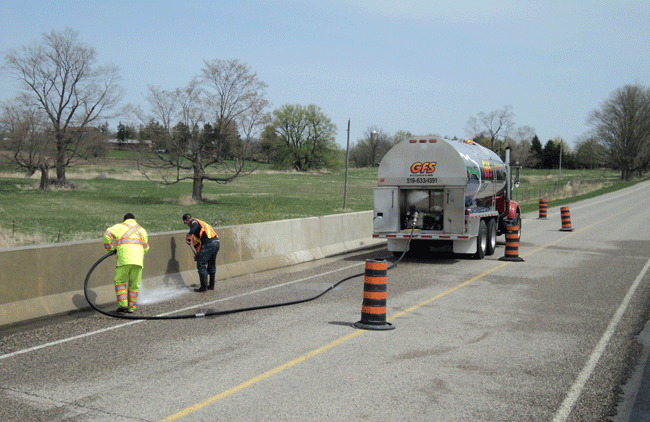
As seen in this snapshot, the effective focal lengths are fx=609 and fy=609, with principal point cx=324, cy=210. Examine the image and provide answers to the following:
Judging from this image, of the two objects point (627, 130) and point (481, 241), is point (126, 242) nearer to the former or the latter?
point (481, 241)

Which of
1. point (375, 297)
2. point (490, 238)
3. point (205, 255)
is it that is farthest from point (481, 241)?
point (375, 297)

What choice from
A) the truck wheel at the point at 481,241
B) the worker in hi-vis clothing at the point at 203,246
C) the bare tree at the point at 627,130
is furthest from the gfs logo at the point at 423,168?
the bare tree at the point at 627,130

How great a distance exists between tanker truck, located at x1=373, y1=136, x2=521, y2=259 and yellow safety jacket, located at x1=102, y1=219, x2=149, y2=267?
26.7 ft

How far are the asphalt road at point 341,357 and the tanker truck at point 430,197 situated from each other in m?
3.93

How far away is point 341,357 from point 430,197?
10.5 m

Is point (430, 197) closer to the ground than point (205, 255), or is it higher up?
higher up

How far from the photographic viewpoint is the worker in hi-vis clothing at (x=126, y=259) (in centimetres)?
953

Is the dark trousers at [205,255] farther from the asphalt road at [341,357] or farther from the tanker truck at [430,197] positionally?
the tanker truck at [430,197]

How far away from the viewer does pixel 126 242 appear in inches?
378

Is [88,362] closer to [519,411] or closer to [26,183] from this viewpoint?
[519,411]

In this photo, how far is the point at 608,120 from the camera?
93.2 metres

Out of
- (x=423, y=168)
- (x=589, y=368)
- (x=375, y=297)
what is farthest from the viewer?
(x=423, y=168)

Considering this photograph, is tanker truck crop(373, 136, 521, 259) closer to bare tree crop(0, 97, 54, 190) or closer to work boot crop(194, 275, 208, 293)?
work boot crop(194, 275, 208, 293)

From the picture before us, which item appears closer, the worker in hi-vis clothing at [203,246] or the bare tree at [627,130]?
the worker in hi-vis clothing at [203,246]
